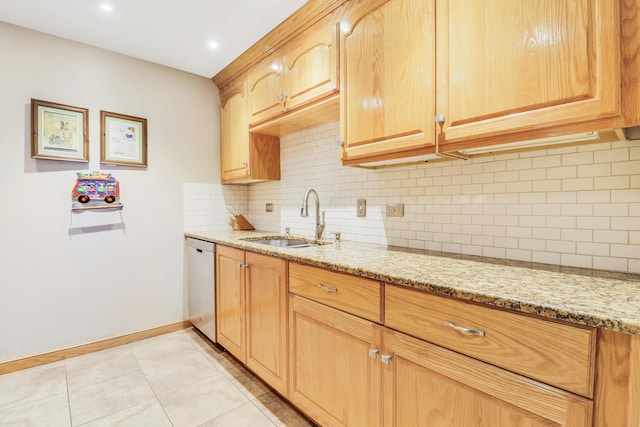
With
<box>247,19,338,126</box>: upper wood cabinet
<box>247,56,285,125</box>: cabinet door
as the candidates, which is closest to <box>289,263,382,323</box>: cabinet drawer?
<box>247,19,338,126</box>: upper wood cabinet

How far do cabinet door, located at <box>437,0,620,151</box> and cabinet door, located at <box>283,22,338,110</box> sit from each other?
2.19 ft

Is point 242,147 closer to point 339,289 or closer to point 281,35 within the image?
point 281,35

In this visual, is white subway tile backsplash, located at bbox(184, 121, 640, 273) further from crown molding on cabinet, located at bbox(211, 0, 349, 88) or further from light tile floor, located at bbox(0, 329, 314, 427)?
light tile floor, located at bbox(0, 329, 314, 427)

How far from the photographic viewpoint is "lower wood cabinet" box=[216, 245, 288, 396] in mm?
1633

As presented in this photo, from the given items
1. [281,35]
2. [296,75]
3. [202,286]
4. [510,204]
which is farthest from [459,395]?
[281,35]

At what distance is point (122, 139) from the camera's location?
2.46 meters

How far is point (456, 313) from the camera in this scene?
0.92 metres

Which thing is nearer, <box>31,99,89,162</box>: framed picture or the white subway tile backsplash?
the white subway tile backsplash

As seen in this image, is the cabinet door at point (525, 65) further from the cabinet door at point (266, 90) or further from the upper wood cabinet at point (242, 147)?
the upper wood cabinet at point (242, 147)

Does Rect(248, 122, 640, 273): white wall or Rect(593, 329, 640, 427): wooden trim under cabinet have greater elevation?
Rect(248, 122, 640, 273): white wall

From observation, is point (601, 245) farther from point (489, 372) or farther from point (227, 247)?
point (227, 247)

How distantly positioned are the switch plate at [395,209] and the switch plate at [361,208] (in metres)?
0.18

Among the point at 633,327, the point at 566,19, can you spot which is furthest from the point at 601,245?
the point at 566,19

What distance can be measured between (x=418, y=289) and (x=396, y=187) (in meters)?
0.92
